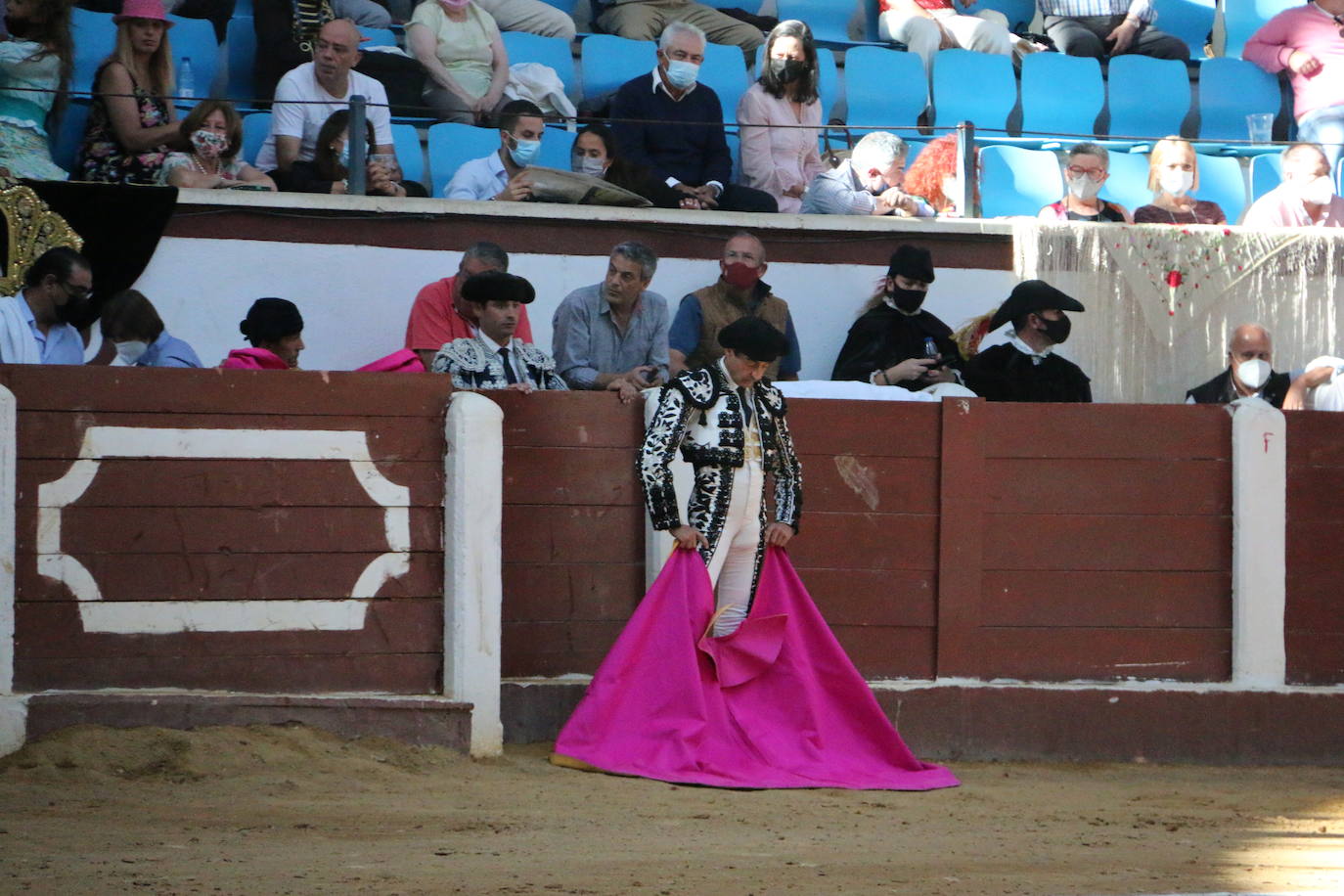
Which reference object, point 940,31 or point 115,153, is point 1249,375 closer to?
point 940,31

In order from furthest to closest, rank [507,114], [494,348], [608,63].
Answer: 1. [608,63]
2. [507,114]
3. [494,348]

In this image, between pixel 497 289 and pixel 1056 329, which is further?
pixel 1056 329

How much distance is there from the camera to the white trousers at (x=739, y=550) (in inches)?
215

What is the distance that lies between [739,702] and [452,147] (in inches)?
138

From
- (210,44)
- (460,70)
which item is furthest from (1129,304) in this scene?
(210,44)

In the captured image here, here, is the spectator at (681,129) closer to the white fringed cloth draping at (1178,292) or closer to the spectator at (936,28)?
the white fringed cloth draping at (1178,292)

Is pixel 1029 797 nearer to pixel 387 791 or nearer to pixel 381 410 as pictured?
pixel 387 791

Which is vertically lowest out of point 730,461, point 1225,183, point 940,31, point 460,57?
point 730,461

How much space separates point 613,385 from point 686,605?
2.88 feet

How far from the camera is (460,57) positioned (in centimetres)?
816

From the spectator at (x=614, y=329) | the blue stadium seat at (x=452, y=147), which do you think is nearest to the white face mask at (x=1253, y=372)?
the spectator at (x=614, y=329)

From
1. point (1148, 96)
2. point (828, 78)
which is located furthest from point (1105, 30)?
point (828, 78)

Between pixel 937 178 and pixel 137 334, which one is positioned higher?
pixel 937 178

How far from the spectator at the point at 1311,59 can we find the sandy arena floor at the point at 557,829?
464 cm
